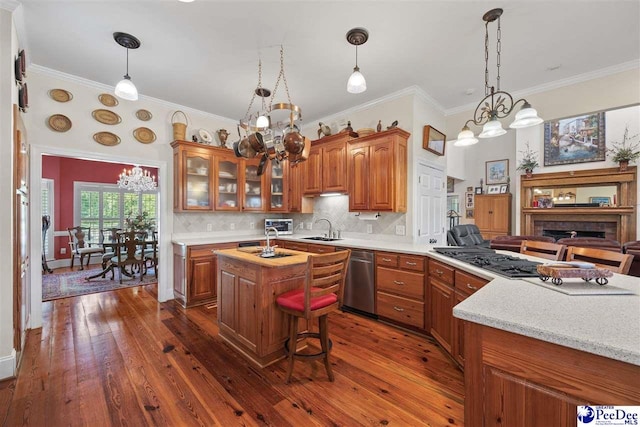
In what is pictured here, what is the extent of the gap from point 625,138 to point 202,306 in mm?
9401

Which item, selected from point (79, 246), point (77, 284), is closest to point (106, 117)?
point (77, 284)

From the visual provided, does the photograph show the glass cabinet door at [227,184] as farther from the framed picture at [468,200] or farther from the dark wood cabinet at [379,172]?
the framed picture at [468,200]

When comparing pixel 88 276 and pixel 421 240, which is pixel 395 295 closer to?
pixel 421 240

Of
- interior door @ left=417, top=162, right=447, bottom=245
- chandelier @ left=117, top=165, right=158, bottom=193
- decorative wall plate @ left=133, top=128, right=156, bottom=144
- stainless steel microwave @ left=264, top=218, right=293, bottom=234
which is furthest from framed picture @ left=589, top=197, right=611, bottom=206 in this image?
chandelier @ left=117, top=165, right=158, bottom=193

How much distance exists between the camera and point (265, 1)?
6.98 feet

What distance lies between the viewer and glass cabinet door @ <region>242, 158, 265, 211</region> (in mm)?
4598

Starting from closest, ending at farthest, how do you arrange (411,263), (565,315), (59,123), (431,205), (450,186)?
1. (565,315)
2. (411,263)
3. (59,123)
4. (431,205)
5. (450,186)

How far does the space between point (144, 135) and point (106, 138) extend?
45 centimetres

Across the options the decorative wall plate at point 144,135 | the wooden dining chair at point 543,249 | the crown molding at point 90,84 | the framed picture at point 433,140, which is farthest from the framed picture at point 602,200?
the decorative wall plate at point 144,135

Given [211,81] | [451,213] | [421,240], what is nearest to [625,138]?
[451,213]

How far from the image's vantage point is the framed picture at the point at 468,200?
29.5 ft

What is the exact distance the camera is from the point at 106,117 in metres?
3.53

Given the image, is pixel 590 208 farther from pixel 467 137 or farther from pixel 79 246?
pixel 79 246

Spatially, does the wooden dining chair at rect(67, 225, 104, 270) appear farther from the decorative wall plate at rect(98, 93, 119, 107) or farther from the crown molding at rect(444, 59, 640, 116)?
the crown molding at rect(444, 59, 640, 116)
